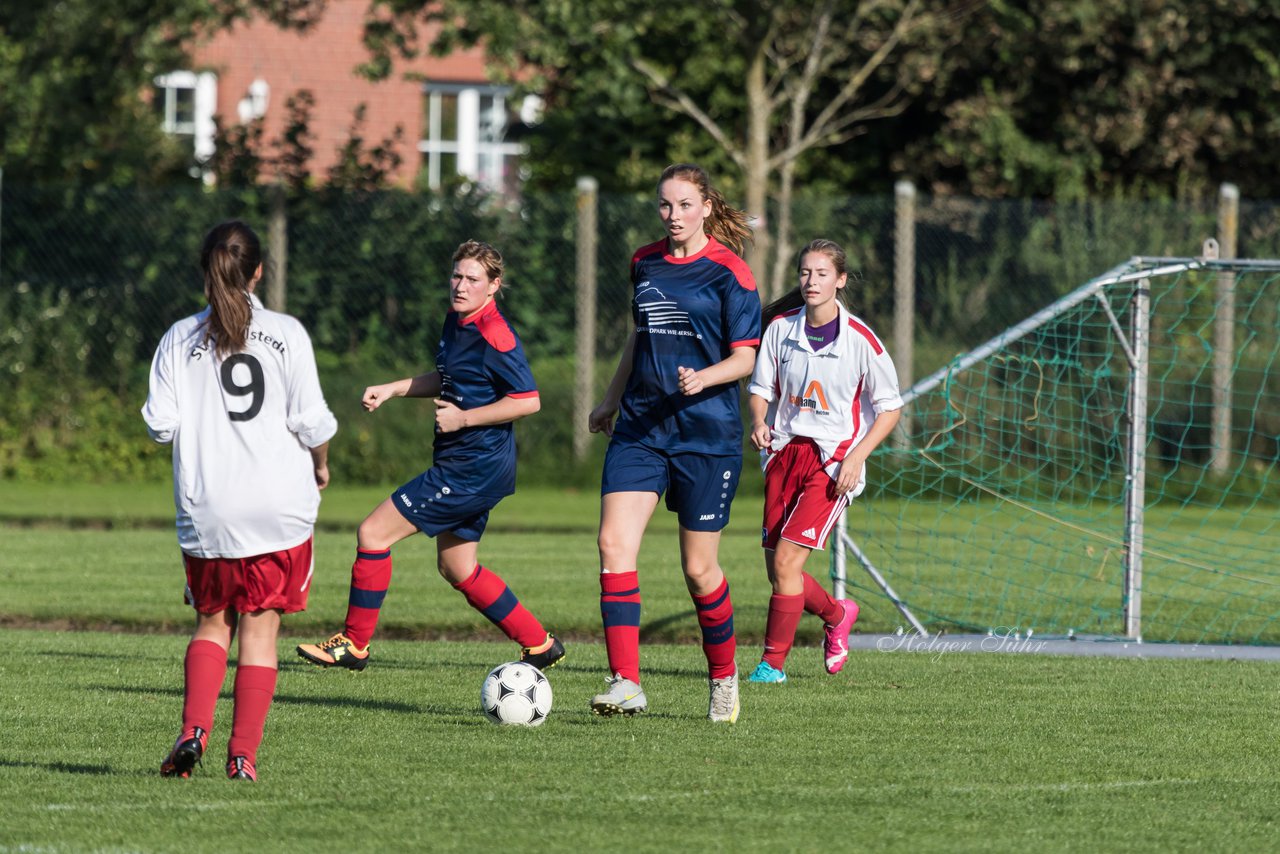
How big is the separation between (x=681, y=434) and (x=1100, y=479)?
8809mm

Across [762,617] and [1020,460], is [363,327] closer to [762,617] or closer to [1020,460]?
[1020,460]

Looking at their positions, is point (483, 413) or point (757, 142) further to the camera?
point (757, 142)

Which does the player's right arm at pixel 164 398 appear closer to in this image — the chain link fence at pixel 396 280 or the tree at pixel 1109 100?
the chain link fence at pixel 396 280

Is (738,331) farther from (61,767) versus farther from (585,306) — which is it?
(585,306)

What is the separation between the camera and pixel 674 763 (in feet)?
20.0

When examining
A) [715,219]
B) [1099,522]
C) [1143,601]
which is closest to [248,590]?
[715,219]

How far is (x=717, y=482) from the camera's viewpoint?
277 inches

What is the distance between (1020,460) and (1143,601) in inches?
171

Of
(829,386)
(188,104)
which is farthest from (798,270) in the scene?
(188,104)

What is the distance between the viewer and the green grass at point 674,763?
511cm

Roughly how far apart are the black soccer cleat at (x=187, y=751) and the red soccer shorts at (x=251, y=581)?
384 millimetres

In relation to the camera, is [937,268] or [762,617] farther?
[937,268]

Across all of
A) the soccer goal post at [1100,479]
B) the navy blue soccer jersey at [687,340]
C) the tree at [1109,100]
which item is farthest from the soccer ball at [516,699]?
the tree at [1109,100]

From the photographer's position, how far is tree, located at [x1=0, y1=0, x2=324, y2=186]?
791 inches
